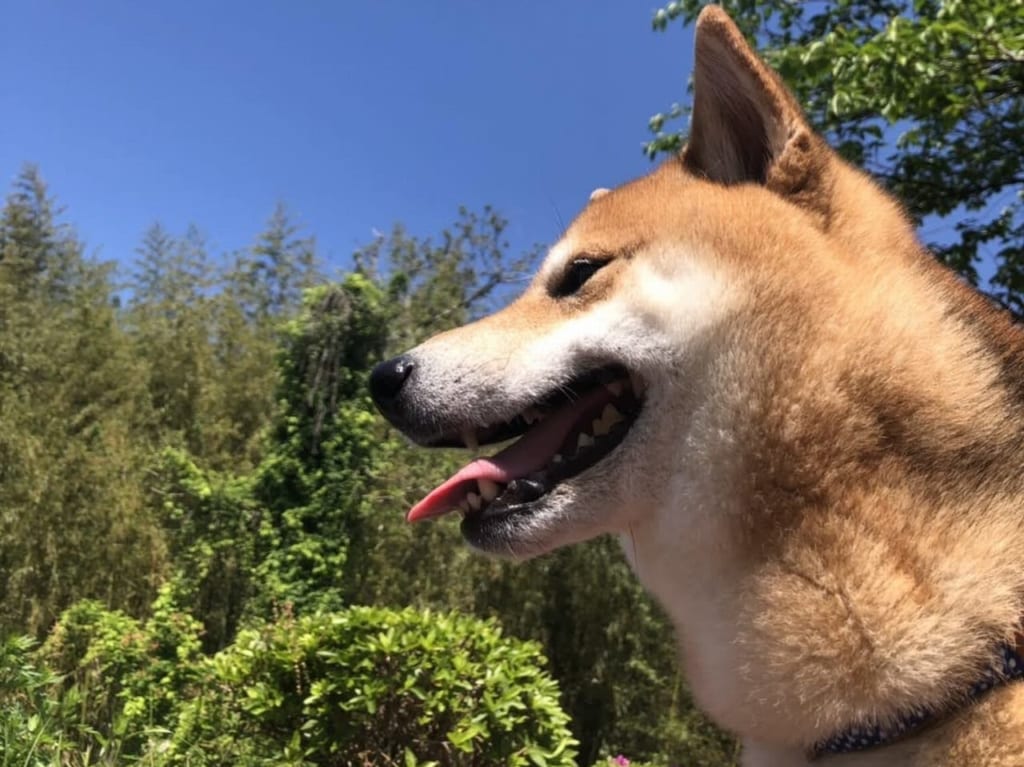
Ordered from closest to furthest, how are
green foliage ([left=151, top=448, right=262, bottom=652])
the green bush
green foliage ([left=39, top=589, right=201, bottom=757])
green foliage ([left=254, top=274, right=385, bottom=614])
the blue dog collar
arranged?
the blue dog collar
the green bush
green foliage ([left=39, top=589, right=201, bottom=757])
green foliage ([left=254, top=274, right=385, bottom=614])
green foliage ([left=151, top=448, right=262, bottom=652])

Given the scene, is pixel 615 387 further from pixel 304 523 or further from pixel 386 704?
pixel 304 523

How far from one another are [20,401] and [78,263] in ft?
15.9

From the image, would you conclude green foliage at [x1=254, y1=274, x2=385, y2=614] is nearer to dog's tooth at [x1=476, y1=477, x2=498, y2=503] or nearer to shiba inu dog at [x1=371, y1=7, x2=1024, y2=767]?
shiba inu dog at [x1=371, y1=7, x2=1024, y2=767]

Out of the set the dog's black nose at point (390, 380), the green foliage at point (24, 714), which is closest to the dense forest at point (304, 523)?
the green foliage at point (24, 714)

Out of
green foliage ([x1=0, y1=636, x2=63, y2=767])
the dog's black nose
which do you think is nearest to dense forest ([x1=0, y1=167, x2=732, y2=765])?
green foliage ([x1=0, y1=636, x2=63, y2=767])

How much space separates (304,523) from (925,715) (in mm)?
7556

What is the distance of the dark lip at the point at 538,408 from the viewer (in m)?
1.95

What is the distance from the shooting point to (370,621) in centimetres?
477

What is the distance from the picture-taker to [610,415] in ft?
6.45

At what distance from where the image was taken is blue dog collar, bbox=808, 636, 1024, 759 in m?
1.40

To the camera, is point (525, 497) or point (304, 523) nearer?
point (525, 497)

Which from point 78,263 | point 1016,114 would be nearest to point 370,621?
point 1016,114

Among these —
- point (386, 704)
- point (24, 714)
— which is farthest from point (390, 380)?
point (386, 704)

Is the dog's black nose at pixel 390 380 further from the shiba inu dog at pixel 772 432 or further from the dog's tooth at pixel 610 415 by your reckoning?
the dog's tooth at pixel 610 415
